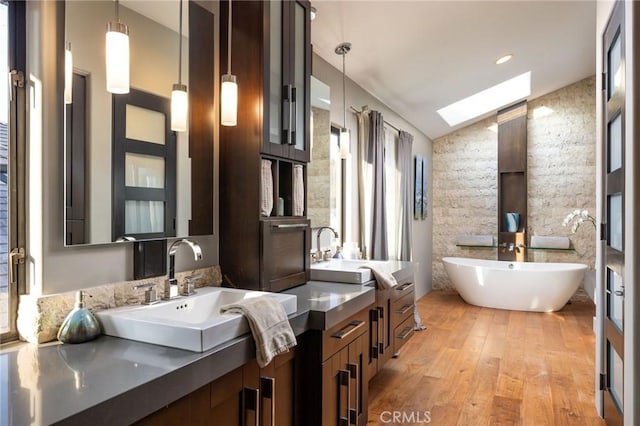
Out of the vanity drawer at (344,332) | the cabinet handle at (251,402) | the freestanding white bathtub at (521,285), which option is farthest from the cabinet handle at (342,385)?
the freestanding white bathtub at (521,285)

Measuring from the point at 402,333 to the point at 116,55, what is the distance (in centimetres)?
258

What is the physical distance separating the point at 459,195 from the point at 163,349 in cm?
627

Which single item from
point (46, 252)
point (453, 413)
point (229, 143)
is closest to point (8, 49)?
point (46, 252)

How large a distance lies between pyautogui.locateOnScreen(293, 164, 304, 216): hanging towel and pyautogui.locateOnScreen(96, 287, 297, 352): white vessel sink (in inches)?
31.4

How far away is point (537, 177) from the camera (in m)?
6.32

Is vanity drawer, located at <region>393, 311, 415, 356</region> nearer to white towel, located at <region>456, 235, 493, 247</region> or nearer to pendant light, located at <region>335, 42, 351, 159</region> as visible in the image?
pendant light, located at <region>335, 42, 351, 159</region>

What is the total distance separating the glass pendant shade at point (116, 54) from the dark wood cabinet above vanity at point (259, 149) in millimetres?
784

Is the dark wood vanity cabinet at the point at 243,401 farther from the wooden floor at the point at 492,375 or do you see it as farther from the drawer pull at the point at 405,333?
the drawer pull at the point at 405,333

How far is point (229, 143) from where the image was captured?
2.18 m

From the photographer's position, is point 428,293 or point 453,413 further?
point 428,293

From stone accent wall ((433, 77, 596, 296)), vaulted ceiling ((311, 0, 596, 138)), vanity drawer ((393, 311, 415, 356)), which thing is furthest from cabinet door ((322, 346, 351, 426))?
stone accent wall ((433, 77, 596, 296))

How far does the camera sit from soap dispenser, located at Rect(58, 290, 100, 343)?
1.34 m

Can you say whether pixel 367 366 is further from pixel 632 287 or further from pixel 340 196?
pixel 340 196

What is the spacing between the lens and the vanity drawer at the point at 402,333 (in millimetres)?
2916
